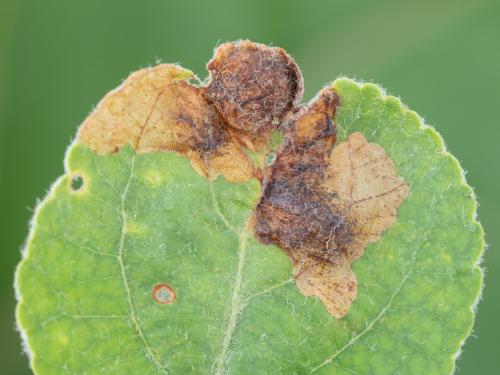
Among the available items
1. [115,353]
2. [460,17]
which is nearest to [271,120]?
[115,353]

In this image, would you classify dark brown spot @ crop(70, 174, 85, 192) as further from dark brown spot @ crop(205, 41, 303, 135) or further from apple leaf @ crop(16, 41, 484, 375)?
dark brown spot @ crop(205, 41, 303, 135)

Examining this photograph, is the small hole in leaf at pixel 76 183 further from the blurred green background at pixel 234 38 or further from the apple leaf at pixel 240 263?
the blurred green background at pixel 234 38

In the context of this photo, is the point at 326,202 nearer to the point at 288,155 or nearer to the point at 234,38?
the point at 288,155

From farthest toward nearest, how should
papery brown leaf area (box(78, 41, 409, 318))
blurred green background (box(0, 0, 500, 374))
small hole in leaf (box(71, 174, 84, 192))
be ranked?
blurred green background (box(0, 0, 500, 374)) < papery brown leaf area (box(78, 41, 409, 318)) < small hole in leaf (box(71, 174, 84, 192))

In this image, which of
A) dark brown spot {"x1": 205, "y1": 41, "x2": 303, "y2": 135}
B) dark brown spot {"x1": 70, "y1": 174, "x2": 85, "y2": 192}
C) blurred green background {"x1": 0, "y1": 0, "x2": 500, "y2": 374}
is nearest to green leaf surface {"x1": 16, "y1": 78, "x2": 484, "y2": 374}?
dark brown spot {"x1": 70, "y1": 174, "x2": 85, "y2": 192}

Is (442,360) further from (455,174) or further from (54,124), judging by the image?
(54,124)

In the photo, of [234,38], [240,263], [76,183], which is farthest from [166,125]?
[234,38]

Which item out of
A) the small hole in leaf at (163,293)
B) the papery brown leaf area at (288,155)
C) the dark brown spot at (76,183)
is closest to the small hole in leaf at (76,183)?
the dark brown spot at (76,183)
